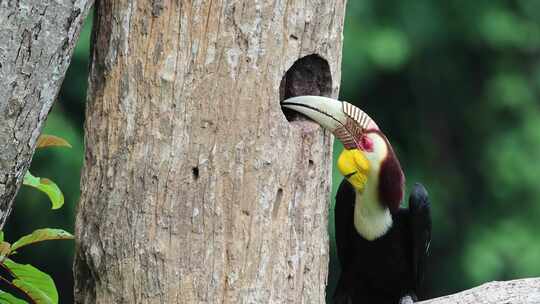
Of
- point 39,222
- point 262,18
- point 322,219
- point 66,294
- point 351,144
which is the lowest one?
point 66,294

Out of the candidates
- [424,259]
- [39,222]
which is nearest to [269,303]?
[424,259]

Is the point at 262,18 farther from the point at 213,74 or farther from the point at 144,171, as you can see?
the point at 144,171

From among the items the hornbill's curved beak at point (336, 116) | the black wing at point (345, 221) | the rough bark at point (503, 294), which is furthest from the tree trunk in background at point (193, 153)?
the black wing at point (345, 221)

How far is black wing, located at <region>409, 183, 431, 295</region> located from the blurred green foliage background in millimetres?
2593

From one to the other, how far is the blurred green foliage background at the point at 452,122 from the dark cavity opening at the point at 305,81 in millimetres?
3062

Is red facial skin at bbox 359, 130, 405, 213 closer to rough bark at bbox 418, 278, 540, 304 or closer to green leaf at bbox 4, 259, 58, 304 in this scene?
rough bark at bbox 418, 278, 540, 304

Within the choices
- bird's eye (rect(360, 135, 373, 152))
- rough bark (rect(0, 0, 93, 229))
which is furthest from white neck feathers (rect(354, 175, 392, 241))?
rough bark (rect(0, 0, 93, 229))

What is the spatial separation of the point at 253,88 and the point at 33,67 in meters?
0.47

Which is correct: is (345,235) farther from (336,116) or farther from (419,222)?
(336,116)

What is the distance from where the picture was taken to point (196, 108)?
2422 millimetres

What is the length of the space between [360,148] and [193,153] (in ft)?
1.61

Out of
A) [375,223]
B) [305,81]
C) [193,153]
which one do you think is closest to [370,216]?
[375,223]

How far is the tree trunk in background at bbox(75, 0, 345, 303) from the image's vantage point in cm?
242

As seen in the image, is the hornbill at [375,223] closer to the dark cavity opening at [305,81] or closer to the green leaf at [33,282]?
the dark cavity opening at [305,81]
